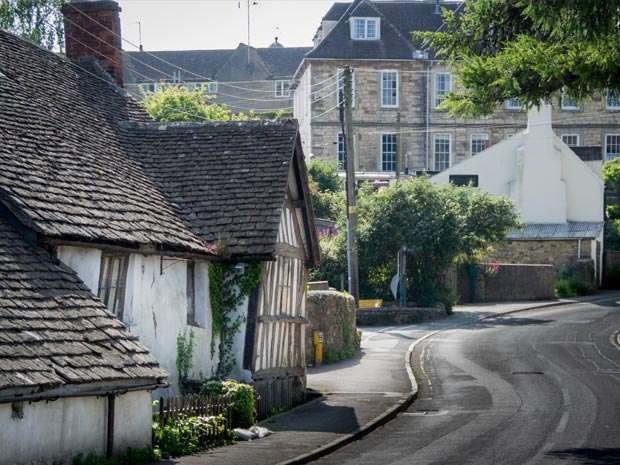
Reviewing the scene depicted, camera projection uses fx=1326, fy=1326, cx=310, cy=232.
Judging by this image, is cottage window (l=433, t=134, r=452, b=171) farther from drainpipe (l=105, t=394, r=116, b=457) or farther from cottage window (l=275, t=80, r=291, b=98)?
drainpipe (l=105, t=394, r=116, b=457)

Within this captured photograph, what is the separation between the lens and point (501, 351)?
38.3 m

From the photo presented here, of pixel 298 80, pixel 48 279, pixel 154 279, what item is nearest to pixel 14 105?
pixel 154 279

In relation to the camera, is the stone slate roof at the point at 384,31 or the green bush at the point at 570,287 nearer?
the green bush at the point at 570,287

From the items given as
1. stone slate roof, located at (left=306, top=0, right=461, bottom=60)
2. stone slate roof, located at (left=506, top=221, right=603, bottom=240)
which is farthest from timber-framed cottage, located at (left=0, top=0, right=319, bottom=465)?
stone slate roof, located at (left=306, top=0, right=461, bottom=60)

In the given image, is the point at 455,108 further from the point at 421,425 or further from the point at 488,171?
the point at 488,171

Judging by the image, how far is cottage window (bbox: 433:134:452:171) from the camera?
277 feet

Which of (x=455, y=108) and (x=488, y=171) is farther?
(x=488, y=171)

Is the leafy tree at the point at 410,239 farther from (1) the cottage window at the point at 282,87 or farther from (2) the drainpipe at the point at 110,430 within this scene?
(1) the cottage window at the point at 282,87

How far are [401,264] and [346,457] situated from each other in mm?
32551

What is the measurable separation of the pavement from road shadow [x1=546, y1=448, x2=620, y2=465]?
3498mm

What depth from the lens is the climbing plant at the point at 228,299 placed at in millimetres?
25047

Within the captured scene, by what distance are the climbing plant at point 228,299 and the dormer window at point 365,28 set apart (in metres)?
60.5

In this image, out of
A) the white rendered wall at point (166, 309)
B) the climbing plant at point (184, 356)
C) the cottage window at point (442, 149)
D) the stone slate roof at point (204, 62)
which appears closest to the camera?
the white rendered wall at point (166, 309)

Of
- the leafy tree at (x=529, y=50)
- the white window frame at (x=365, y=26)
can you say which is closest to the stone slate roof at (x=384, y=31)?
the white window frame at (x=365, y=26)
